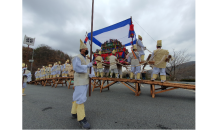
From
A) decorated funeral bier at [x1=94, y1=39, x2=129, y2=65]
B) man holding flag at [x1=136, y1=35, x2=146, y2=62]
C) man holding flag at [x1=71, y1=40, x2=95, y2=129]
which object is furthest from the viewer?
decorated funeral bier at [x1=94, y1=39, x2=129, y2=65]

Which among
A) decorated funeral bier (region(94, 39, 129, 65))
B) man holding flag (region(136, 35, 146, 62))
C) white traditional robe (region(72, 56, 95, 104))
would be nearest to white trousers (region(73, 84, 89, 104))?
white traditional robe (region(72, 56, 95, 104))

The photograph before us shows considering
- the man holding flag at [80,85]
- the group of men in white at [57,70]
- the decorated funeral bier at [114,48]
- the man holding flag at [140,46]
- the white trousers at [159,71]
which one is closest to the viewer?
the man holding flag at [80,85]

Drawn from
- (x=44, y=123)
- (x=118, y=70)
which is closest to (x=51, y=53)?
(x=118, y=70)

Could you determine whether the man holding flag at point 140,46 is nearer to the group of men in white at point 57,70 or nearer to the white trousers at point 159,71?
the white trousers at point 159,71

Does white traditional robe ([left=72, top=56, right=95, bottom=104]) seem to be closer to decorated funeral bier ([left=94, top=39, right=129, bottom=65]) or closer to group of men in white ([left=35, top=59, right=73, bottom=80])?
decorated funeral bier ([left=94, top=39, right=129, bottom=65])

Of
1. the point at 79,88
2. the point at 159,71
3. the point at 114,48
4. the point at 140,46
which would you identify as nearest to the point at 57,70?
the point at 114,48

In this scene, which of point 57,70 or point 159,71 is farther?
point 57,70

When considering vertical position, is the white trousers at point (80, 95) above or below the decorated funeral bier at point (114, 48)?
below

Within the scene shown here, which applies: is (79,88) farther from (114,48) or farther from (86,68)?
(114,48)

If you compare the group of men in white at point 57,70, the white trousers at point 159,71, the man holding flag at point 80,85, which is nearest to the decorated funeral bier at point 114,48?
the group of men in white at point 57,70

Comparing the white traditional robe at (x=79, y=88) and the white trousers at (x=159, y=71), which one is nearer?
the white traditional robe at (x=79, y=88)

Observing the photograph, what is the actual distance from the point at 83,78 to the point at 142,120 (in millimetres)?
1832

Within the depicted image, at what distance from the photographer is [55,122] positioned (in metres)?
2.38

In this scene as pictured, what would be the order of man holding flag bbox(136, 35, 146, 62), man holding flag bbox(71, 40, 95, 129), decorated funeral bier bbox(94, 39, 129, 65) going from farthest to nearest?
decorated funeral bier bbox(94, 39, 129, 65)
man holding flag bbox(136, 35, 146, 62)
man holding flag bbox(71, 40, 95, 129)
